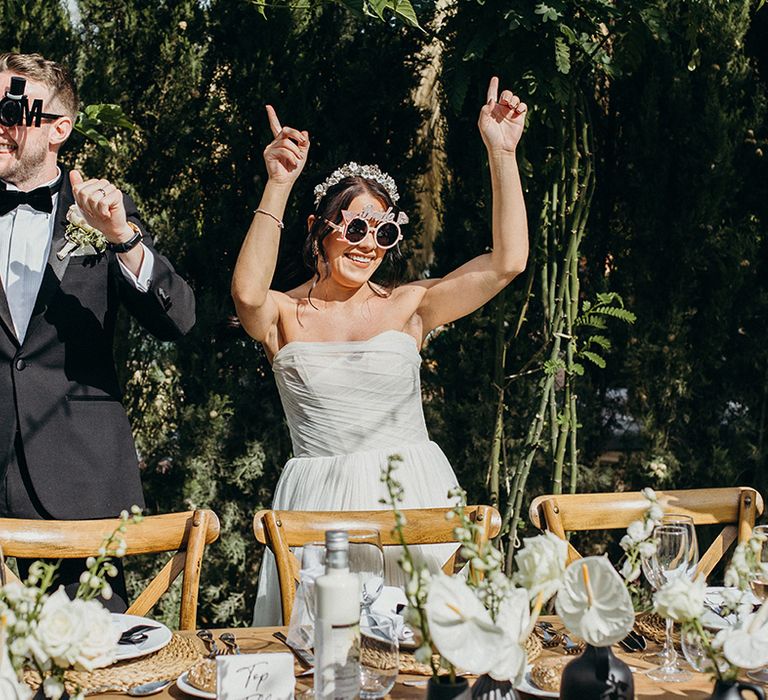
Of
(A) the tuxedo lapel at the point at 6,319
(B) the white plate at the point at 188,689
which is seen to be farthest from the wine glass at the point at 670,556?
(A) the tuxedo lapel at the point at 6,319

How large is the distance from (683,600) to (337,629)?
0.43 m

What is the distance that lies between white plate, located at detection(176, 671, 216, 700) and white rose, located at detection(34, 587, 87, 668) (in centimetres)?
44

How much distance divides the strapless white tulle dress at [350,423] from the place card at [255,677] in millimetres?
1275

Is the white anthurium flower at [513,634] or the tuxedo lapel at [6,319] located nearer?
the white anthurium flower at [513,634]

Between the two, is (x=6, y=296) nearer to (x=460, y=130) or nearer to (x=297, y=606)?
(x=297, y=606)

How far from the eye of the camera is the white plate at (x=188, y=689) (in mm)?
1433

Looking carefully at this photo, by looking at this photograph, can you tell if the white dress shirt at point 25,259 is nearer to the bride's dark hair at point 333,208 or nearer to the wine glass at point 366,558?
the bride's dark hair at point 333,208

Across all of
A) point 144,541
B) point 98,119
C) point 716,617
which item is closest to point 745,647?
point 716,617

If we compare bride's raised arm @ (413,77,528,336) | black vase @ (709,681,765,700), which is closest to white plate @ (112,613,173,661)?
black vase @ (709,681,765,700)

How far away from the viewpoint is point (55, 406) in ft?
7.82

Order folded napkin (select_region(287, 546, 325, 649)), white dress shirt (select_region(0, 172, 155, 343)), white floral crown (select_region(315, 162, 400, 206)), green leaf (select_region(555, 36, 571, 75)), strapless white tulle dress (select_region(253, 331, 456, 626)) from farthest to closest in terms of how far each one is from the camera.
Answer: white floral crown (select_region(315, 162, 400, 206))
green leaf (select_region(555, 36, 571, 75))
strapless white tulle dress (select_region(253, 331, 456, 626))
white dress shirt (select_region(0, 172, 155, 343))
folded napkin (select_region(287, 546, 325, 649))

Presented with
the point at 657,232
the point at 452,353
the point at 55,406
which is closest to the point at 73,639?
the point at 55,406

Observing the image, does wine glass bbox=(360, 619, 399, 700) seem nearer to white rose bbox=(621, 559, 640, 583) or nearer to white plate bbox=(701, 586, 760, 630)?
white rose bbox=(621, 559, 640, 583)

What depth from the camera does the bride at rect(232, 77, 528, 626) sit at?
252cm
